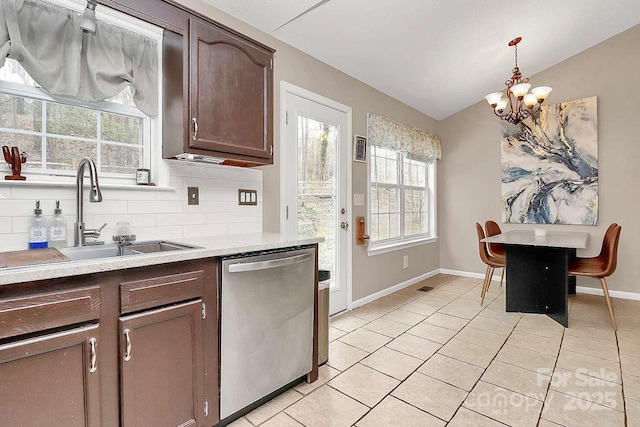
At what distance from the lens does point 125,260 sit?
124 centimetres

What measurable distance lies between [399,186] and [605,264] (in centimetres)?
218

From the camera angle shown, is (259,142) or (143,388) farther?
(259,142)

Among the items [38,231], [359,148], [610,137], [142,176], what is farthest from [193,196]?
[610,137]

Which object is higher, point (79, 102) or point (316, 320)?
point (79, 102)

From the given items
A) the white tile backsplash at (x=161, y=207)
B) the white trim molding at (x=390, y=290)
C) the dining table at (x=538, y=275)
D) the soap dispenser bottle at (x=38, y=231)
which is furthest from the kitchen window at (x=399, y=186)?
the soap dispenser bottle at (x=38, y=231)

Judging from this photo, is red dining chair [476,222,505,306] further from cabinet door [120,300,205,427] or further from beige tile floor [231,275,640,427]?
cabinet door [120,300,205,427]

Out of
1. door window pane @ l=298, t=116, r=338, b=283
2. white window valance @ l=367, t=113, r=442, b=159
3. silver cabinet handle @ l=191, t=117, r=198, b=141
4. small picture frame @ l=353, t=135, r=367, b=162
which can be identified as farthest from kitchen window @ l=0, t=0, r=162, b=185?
white window valance @ l=367, t=113, r=442, b=159

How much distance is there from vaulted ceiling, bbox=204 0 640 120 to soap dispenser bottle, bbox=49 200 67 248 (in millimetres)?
1600

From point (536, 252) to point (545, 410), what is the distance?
5.75 feet

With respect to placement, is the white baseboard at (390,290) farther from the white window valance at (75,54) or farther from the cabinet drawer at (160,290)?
the white window valance at (75,54)

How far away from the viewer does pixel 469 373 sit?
2.12m

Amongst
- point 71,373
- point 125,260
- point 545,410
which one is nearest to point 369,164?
point 545,410

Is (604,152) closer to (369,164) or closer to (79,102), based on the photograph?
(369,164)

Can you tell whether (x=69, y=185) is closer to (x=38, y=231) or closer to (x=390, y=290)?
(x=38, y=231)
